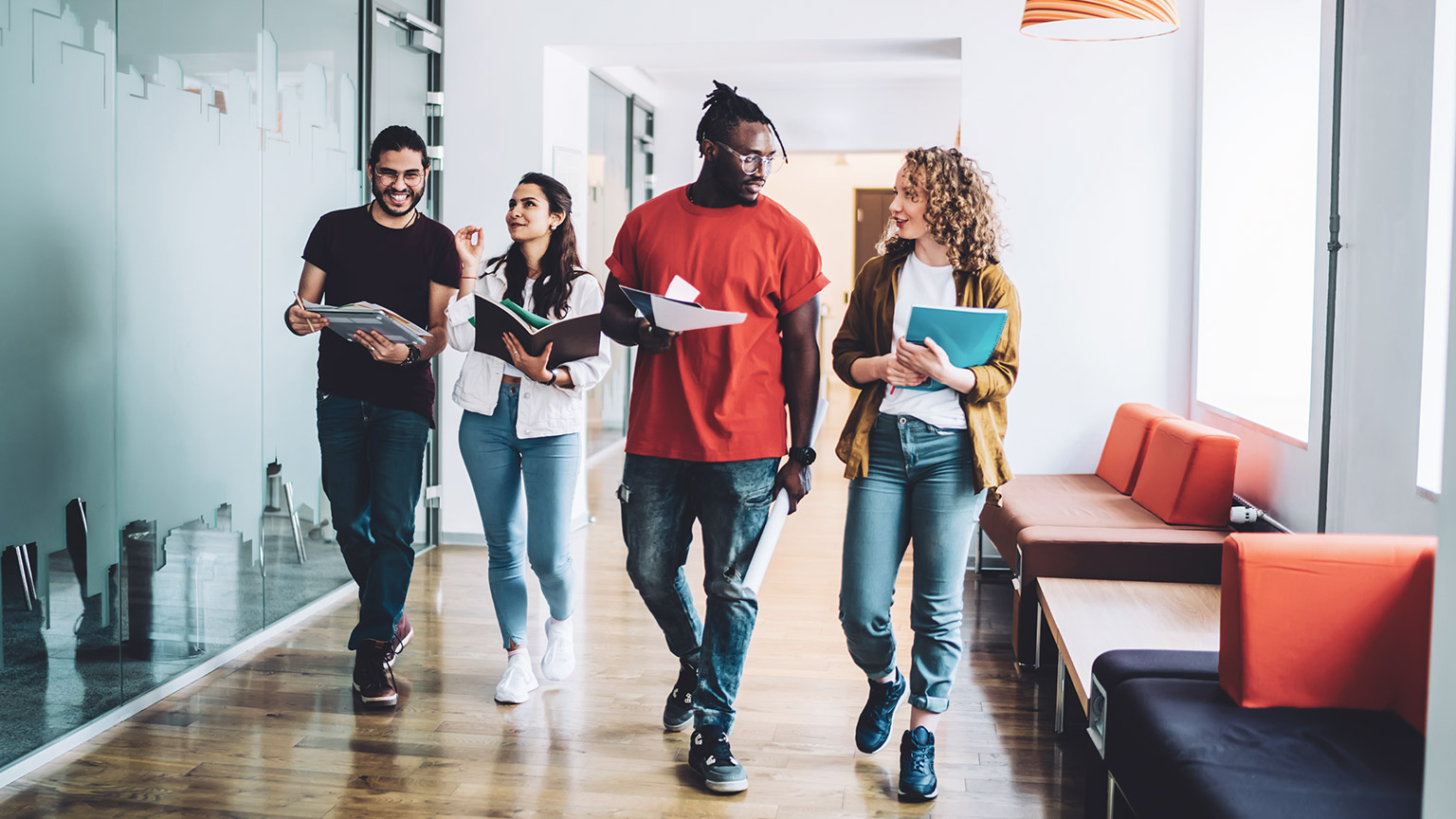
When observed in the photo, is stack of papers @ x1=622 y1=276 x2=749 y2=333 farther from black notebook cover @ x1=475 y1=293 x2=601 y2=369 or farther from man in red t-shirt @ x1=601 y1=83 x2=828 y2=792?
black notebook cover @ x1=475 y1=293 x2=601 y2=369

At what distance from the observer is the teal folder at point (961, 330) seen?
2574 millimetres

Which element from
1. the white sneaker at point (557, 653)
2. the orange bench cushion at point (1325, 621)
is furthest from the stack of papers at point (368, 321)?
the orange bench cushion at point (1325, 621)

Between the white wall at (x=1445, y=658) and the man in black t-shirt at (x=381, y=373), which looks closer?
the white wall at (x=1445, y=658)

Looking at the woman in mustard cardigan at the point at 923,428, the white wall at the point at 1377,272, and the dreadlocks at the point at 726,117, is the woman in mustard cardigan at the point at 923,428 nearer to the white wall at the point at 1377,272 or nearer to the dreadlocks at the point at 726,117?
the dreadlocks at the point at 726,117

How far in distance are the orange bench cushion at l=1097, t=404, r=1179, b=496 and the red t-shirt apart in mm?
2407

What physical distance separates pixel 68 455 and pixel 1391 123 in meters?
3.56

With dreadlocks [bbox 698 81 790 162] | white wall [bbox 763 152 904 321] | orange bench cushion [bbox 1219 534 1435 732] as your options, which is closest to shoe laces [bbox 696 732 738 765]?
orange bench cushion [bbox 1219 534 1435 732]

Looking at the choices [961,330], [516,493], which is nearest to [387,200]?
[516,493]

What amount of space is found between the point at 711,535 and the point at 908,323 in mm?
694

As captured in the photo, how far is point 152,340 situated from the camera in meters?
3.48

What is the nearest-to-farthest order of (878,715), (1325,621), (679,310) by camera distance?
(1325,621) < (679,310) < (878,715)

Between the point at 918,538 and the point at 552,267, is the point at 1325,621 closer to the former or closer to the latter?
the point at 918,538

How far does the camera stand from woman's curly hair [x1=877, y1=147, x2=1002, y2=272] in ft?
8.87

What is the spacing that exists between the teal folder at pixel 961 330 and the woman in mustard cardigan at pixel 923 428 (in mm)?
29
